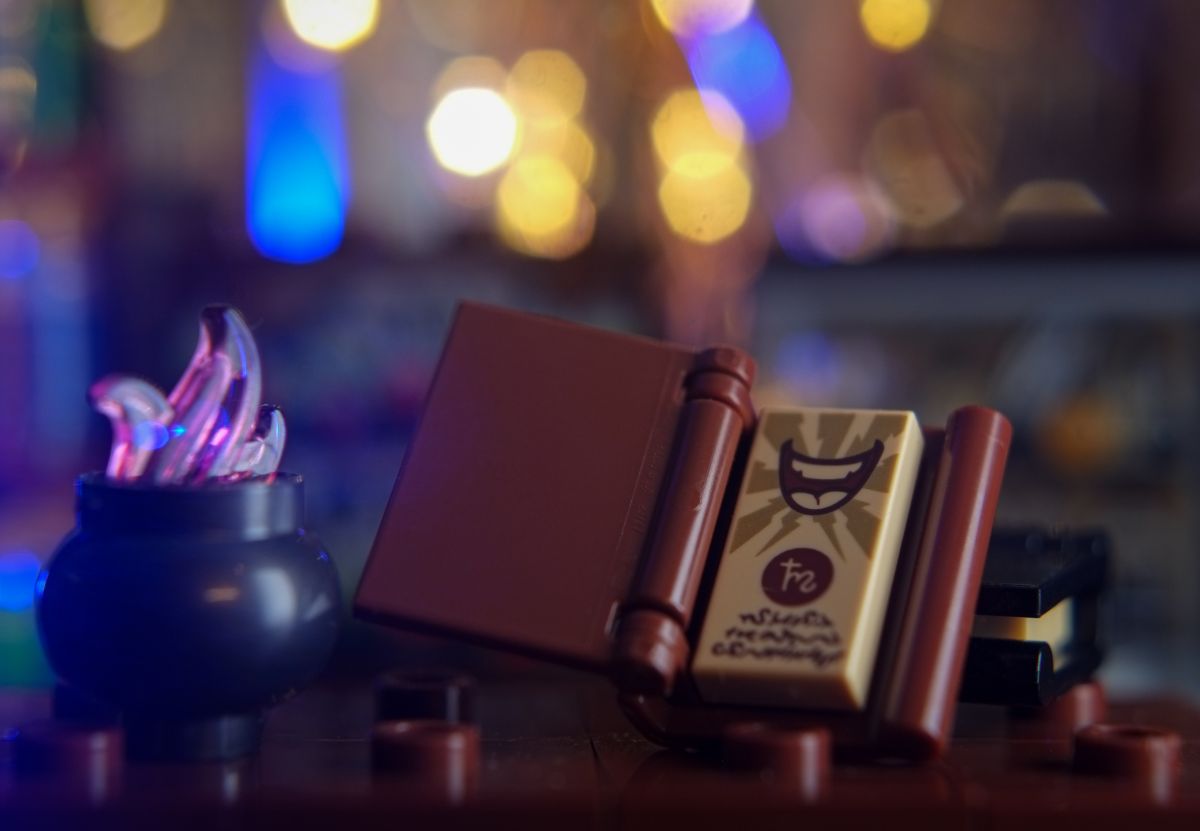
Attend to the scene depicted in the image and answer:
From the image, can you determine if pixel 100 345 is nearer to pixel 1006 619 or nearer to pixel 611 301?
pixel 611 301

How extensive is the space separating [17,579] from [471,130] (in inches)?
41.0

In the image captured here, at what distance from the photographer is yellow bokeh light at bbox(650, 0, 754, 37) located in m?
2.32

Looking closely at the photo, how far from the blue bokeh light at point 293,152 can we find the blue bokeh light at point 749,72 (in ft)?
2.04

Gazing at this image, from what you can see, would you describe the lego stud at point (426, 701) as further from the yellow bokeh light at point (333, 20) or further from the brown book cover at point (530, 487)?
the yellow bokeh light at point (333, 20)

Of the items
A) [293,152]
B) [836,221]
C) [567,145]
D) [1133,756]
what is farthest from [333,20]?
[1133,756]

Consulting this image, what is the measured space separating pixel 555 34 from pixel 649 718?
1868mm

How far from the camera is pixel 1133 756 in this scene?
25.6 inches

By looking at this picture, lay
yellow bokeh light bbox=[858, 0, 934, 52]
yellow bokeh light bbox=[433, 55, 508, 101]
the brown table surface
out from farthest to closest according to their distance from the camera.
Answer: yellow bokeh light bbox=[433, 55, 508, 101], yellow bokeh light bbox=[858, 0, 934, 52], the brown table surface

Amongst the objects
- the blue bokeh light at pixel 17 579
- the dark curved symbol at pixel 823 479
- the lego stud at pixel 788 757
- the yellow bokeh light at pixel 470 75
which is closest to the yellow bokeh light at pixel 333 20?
the yellow bokeh light at pixel 470 75

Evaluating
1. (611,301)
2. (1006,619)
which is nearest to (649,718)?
(1006,619)

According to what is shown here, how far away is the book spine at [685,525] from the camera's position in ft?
2.17

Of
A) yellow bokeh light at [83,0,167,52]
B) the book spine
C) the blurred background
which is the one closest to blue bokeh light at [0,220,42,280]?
the blurred background

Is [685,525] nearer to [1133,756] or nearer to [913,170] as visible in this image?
[1133,756]

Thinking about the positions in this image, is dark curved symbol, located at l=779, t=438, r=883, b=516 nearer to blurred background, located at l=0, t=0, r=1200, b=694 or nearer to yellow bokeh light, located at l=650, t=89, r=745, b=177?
blurred background, located at l=0, t=0, r=1200, b=694
